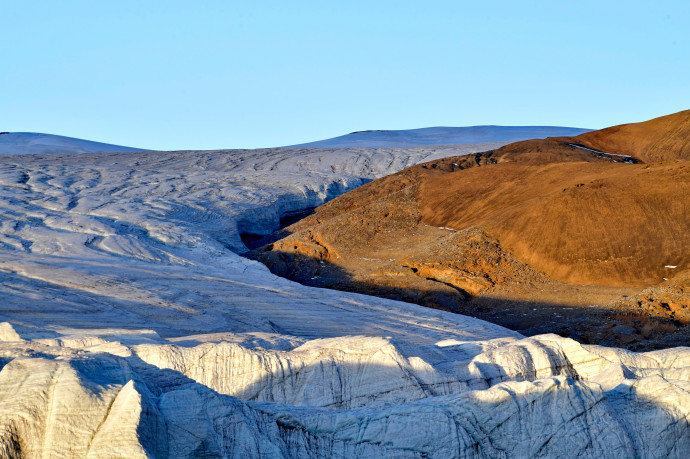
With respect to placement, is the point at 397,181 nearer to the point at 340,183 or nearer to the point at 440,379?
the point at 340,183

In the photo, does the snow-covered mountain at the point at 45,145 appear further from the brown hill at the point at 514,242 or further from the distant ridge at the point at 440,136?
the brown hill at the point at 514,242

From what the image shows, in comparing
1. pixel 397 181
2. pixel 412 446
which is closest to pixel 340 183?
pixel 397 181

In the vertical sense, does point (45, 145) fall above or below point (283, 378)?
above

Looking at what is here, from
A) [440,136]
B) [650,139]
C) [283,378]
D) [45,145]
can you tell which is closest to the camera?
[283,378]

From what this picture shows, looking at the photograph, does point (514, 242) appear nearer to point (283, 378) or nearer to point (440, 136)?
point (283, 378)

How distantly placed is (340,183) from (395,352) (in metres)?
31.4

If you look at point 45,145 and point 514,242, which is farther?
point 45,145

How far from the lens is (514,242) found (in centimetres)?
2411

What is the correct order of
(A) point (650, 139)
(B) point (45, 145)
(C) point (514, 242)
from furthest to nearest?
(B) point (45, 145), (A) point (650, 139), (C) point (514, 242)

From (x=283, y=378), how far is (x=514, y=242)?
16.9m

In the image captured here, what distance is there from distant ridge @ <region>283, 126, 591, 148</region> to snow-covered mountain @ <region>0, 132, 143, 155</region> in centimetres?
1642

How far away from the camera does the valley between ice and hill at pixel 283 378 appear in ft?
18.0

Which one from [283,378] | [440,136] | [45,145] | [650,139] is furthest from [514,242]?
[45,145]

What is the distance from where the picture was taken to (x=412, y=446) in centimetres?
634
